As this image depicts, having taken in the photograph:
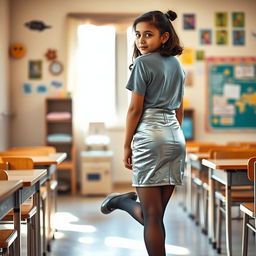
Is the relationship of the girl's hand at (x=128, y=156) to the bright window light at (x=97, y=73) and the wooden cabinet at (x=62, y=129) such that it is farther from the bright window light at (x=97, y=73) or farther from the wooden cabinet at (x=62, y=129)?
the bright window light at (x=97, y=73)

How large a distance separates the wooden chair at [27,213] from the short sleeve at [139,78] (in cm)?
104

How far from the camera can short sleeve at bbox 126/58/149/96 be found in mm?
2379

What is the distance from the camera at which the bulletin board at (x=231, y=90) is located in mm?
7691

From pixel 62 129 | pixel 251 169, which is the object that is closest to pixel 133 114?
pixel 251 169

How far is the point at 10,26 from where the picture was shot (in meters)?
7.49

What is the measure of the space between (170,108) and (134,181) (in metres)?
0.38

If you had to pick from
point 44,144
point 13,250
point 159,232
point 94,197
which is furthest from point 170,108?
point 44,144

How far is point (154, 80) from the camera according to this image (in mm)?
2400

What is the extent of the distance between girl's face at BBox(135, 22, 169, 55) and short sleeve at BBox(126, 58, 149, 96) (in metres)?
0.11

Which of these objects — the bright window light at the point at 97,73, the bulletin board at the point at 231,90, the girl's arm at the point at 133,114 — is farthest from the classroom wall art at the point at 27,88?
the girl's arm at the point at 133,114

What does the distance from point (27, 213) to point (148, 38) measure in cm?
121

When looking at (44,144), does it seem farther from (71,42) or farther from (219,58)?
(219,58)

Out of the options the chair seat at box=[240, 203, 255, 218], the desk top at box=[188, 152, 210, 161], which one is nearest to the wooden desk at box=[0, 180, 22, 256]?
the chair seat at box=[240, 203, 255, 218]

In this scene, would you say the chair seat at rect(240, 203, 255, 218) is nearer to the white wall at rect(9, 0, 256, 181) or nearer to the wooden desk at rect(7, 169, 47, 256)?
the wooden desk at rect(7, 169, 47, 256)
